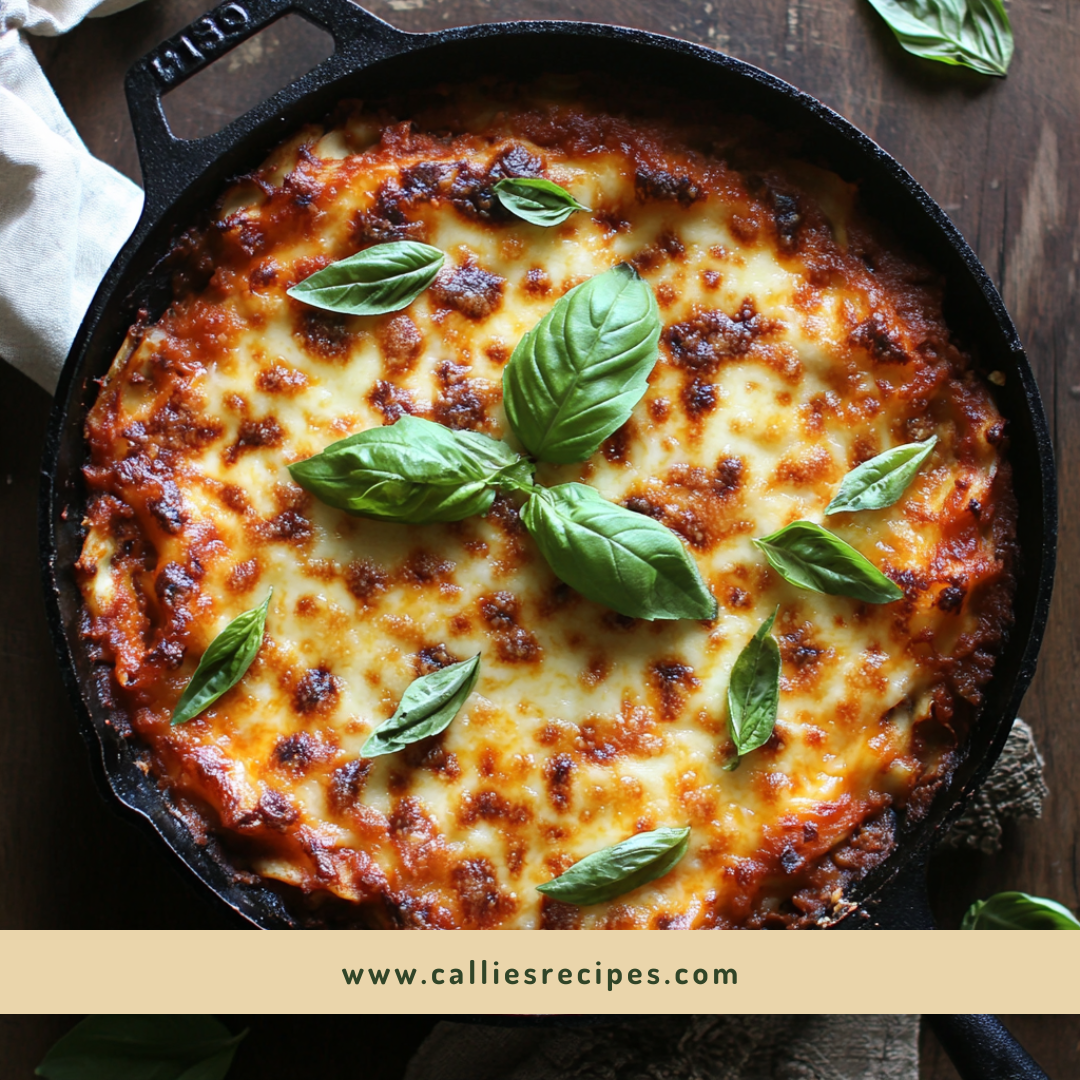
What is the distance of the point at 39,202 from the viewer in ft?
8.98

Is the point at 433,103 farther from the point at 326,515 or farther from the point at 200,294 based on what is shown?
the point at 326,515


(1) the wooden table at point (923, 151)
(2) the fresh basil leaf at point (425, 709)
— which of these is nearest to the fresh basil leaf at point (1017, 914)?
(1) the wooden table at point (923, 151)

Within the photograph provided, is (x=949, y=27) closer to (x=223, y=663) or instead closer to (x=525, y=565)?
(x=525, y=565)

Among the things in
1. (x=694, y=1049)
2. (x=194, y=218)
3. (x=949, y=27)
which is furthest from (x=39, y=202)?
(x=694, y=1049)

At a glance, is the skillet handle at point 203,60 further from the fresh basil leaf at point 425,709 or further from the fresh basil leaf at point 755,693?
the fresh basil leaf at point 755,693

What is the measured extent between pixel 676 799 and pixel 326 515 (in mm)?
1003

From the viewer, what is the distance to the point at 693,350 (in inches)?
96.0

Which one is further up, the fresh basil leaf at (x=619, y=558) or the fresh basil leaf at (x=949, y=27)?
the fresh basil leaf at (x=949, y=27)

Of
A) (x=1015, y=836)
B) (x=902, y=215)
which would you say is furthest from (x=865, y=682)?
(x=902, y=215)

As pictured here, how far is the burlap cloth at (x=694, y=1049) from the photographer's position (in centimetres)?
270

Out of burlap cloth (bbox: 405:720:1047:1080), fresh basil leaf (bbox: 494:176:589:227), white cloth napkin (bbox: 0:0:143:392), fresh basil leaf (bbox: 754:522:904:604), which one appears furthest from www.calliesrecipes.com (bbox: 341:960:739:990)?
white cloth napkin (bbox: 0:0:143:392)

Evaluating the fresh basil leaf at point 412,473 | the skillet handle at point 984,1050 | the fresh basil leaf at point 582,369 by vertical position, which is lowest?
the skillet handle at point 984,1050

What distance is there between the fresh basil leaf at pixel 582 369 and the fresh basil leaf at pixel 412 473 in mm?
99

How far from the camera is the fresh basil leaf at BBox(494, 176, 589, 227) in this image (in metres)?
2.39
